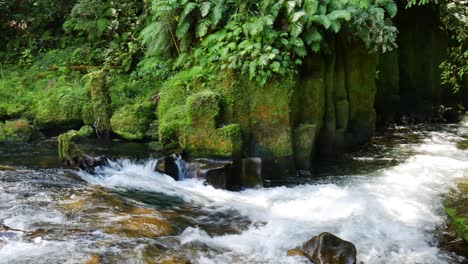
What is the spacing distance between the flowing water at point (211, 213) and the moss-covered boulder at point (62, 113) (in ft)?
4.13

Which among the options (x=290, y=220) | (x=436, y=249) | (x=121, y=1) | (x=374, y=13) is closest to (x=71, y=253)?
(x=290, y=220)

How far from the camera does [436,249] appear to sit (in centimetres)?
674

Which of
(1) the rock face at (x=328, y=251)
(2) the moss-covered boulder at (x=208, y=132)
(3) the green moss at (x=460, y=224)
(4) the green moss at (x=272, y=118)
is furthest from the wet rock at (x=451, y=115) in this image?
(1) the rock face at (x=328, y=251)

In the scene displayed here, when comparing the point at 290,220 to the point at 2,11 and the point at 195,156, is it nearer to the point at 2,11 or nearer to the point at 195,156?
the point at 195,156

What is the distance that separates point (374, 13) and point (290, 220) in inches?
195

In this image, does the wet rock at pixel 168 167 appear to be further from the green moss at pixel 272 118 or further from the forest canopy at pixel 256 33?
the forest canopy at pixel 256 33

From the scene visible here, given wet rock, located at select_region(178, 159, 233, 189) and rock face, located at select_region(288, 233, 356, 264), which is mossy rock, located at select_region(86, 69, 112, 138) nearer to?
wet rock, located at select_region(178, 159, 233, 189)

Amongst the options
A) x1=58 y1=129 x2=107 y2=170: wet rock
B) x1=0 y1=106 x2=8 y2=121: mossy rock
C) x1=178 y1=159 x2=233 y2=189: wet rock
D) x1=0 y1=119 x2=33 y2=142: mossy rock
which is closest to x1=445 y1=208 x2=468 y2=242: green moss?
x1=178 y1=159 x2=233 y2=189: wet rock

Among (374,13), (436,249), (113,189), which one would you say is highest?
(374,13)

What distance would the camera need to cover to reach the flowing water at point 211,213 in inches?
249

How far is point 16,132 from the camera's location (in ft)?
39.0

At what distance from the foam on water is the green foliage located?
243 cm

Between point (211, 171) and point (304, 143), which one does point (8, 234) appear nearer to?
point (211, 171)

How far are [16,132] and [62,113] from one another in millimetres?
1150
